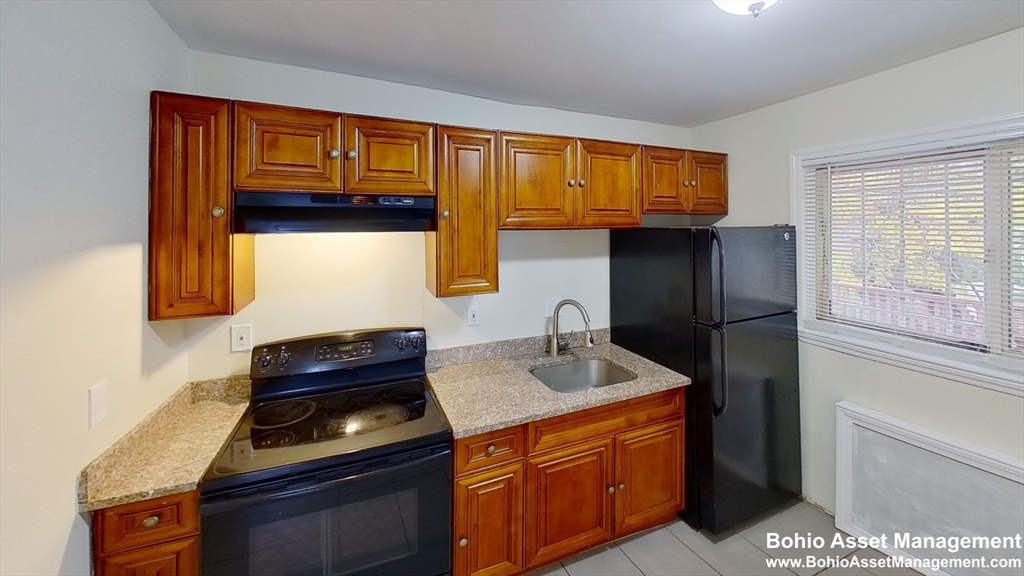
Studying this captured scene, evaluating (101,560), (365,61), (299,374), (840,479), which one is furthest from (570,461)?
(365,61)

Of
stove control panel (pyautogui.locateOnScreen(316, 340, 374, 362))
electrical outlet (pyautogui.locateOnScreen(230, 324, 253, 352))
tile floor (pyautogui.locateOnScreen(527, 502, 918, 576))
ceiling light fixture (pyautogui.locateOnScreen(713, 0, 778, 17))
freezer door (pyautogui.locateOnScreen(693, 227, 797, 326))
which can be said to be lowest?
tile floor (pyautogui.locateOnScreen(527, 502, 918, 576))

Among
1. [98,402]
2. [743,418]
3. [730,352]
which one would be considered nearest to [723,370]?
[730,352]

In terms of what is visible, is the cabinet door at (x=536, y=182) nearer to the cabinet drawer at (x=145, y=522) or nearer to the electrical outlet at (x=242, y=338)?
the electrical outlet at (x=242, y=338)

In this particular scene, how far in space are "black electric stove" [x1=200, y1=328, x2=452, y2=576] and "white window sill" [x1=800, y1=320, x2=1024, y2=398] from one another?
2133 millimetres

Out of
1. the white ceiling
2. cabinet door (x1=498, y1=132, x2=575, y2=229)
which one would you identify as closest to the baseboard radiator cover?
the white ceiling

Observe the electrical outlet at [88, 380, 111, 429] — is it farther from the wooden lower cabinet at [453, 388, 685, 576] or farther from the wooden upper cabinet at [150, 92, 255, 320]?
the wooden lower cabinet at [453, 388, 685, 576]

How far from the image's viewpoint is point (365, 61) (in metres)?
1.84

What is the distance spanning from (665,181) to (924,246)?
4.01 feet

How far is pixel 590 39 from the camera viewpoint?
1.64m

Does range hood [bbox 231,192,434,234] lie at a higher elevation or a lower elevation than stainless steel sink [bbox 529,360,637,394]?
higher

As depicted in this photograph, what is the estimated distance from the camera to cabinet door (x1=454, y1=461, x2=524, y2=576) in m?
1.66

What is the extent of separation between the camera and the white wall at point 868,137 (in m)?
1.66

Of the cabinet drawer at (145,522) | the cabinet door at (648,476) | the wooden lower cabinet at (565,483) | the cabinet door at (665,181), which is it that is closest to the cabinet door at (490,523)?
the wooden lower cabinet at (565,483)

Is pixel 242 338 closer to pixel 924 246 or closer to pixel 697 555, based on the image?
pixel 697 555
